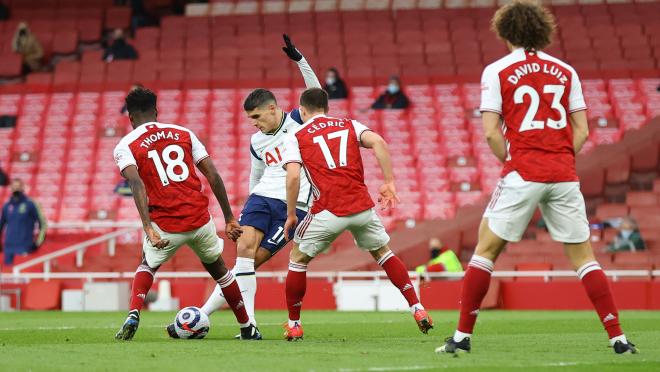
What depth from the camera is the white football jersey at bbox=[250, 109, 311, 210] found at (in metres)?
10.7

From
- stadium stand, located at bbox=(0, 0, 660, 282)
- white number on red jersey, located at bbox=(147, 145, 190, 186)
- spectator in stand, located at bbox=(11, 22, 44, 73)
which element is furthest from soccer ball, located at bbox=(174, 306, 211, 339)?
spectator in stand, located at bbox=(11, 22, 44, 73)

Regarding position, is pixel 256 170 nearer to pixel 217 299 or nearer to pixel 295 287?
pixel 217 299

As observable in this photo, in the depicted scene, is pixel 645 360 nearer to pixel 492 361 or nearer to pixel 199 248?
pixel 492 361

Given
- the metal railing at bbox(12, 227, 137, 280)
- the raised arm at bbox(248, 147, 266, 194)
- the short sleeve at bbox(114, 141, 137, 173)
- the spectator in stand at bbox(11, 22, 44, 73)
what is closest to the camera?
the short sleeve at bbox(114, 141, 137, 173)

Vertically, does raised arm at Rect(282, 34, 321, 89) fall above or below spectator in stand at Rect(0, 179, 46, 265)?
above

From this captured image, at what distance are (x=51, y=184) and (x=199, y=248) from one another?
15610mm

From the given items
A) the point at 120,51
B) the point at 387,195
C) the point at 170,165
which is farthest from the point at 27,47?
the point at 387,195

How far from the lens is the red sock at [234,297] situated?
32.5 feet

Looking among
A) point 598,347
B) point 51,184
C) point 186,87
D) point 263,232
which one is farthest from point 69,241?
point 598,347

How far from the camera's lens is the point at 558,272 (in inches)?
726

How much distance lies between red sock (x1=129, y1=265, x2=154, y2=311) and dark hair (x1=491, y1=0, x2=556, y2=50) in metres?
3.57

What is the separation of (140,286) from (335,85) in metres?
16.0

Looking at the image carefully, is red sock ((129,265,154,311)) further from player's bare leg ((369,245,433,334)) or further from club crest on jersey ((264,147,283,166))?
player's bare leg ((369,245,433,334))

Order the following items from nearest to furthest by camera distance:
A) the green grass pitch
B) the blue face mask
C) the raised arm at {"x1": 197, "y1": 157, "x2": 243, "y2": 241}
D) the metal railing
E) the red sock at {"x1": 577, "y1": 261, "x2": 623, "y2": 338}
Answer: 1. the green grass pitch
2. the red sock at {"x1": 577, "y1": 261, "x2": 623, "y2": 338}
3. the raised arm at {"x1": 197, "y1": 157, "x2": 243, "y2": 241}
4. the metal railing
5. the blue face mask
